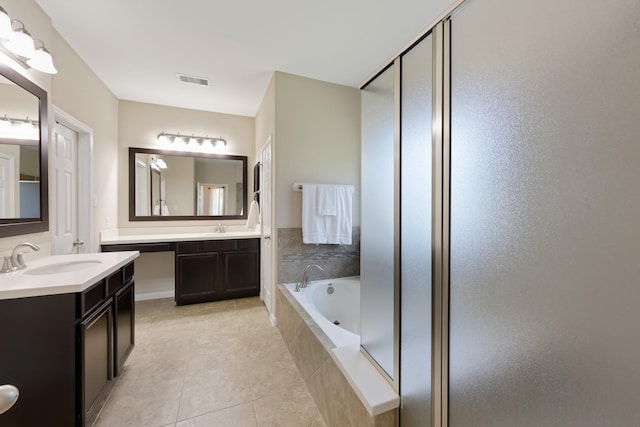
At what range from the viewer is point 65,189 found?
7.60 feet

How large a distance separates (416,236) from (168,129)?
367 centimetres

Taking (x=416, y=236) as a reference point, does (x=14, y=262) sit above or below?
below

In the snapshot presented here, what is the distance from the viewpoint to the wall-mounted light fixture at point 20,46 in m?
1.44

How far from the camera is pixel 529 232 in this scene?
61cm

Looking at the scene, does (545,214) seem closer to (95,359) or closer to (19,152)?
(95,359)

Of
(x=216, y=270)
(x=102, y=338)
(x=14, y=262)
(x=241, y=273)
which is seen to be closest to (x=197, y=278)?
(x=216, y=270)

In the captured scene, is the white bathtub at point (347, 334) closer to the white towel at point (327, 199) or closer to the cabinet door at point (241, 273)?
the white towel at point (327, 199)

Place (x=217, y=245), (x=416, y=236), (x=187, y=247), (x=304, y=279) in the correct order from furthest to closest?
(x=217, y=245) → (x=187, y=247) → (x=304, y=279) → (x=416, y=236)

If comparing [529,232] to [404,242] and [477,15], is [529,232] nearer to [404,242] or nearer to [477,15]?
[404,242]

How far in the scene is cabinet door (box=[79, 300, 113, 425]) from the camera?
1.27m

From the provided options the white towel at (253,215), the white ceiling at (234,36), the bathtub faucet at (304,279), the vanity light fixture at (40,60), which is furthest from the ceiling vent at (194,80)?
the bathtub faucet at (304,279)

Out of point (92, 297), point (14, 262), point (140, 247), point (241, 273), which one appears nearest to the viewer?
point (92, 297)

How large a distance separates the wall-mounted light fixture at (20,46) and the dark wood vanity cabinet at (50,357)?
4.80ft

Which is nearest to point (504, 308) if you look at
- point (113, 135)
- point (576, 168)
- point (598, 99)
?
point (576, 168)
